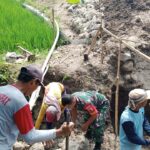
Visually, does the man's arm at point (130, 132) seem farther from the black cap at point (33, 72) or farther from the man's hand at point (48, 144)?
the man's hand at point (48, 144)

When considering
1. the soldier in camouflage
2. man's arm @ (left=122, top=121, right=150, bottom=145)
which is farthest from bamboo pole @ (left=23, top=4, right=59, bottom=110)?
man's arm @ (left=122, top=121, right=150, bottom=145)

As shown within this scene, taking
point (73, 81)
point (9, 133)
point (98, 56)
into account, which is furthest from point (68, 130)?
point (98, 56)

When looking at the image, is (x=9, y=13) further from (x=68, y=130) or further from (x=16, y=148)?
(x=68, y=130)

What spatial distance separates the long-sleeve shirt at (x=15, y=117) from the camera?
12.0ft

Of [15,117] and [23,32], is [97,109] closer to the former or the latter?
[15,117]

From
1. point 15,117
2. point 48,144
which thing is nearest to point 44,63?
point 48,144

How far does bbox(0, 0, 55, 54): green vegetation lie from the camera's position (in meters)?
8.38

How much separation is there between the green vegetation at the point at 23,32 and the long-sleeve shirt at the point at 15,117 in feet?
14.9

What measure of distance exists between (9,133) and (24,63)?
3933 millimetres

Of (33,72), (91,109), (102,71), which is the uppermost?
(33,72)

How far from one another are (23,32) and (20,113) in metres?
5.18

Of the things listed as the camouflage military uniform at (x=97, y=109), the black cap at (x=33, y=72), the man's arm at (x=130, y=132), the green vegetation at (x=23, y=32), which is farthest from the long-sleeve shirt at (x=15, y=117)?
the green vegetation at (x=23, y=32)

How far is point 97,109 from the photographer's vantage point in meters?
5.66

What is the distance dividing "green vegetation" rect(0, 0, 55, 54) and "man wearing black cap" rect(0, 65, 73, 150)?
14.8 ft
